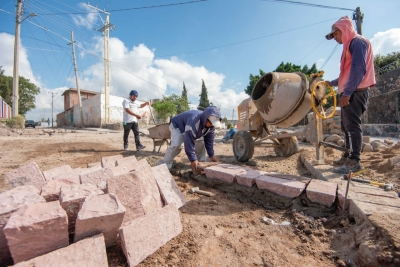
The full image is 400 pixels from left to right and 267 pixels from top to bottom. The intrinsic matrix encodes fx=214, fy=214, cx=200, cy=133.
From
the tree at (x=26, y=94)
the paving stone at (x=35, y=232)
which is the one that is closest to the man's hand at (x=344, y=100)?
the paving stone at (x=35, y=232)

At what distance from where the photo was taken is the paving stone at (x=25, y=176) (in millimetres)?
1951

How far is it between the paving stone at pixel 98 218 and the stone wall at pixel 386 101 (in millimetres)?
13352

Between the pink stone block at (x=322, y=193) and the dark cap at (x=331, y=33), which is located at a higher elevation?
the dark cap at (x=331, y=33)

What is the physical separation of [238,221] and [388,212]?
3.44 feet

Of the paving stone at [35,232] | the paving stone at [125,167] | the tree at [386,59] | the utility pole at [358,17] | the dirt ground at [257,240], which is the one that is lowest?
the dirt ground at [257,240]

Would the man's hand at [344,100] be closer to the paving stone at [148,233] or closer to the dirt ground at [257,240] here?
the dirt ground at [257,240]

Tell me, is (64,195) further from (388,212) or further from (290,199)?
(388,212)

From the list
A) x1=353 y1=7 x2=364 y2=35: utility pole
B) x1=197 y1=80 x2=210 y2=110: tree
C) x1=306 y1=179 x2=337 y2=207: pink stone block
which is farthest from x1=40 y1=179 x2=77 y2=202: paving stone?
x1=197 y1=80 x2=210 y2=110: tree

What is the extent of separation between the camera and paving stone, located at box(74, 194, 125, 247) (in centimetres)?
127

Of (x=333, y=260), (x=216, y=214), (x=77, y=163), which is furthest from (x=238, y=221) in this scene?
(x=77, y=163)

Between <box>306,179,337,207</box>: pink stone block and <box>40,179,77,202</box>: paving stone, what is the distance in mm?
2129

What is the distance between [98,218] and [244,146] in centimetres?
299

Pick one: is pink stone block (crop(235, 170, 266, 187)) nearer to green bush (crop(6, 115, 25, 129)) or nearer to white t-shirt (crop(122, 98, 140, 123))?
white t-shirt (crop(122, 98, 140, 123))

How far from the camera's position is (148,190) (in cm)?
187
